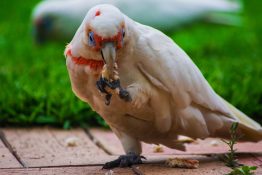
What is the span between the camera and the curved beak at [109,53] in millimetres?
3275

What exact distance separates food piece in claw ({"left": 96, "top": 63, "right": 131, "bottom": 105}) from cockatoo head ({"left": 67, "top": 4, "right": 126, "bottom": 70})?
0.07 meters

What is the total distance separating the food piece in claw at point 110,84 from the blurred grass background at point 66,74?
1526 mm

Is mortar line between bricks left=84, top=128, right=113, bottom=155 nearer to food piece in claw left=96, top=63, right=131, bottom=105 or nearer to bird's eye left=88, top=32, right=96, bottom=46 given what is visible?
food piece in claw left=96, top=63, right=131, bottom=105

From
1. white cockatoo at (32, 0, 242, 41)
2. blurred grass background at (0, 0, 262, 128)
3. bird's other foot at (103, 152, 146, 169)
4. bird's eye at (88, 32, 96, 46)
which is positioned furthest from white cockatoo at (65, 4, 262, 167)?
white cockatoo at (32, 0, 242, 41)

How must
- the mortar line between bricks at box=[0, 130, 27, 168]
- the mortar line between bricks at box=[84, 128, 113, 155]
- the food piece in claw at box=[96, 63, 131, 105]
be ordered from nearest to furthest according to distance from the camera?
1. the food piece in claw at box=[96, 63, 131, 105]
2. the mortar line between bricks at box=[0, 130, 27, 168]
3. the mortar line between bricks at box=[84, 128, 113, 155]

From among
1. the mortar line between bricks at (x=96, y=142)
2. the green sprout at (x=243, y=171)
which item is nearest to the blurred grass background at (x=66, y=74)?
the mortar line between bricks at (x=96, y=142)

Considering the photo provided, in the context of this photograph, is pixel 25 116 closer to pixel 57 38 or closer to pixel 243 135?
pixel 243 135

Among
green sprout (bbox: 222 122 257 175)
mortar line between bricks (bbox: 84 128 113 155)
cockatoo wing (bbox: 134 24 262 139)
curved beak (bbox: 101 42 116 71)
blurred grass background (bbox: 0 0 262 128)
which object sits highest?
curved beak (bbox: 101 42 116 71)

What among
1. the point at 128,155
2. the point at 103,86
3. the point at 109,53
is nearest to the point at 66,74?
the point at 128,155

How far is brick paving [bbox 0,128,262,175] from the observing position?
364 centimetres

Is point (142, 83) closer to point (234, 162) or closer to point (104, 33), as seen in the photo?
point (104, 33)

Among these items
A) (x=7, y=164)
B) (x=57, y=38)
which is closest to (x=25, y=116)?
(x=7, y=164)

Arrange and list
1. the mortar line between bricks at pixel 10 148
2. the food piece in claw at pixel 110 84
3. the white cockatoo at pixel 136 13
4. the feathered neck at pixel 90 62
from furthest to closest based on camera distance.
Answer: the white cockatoo at pixel 136 13, the mortar line between bricks at pixel 10 148, the feathered neck at pixel 90 62, the food piece in claw at pixel 110 84

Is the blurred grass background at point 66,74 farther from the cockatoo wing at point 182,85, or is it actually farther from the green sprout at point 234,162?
the green sprout at point 234,162
